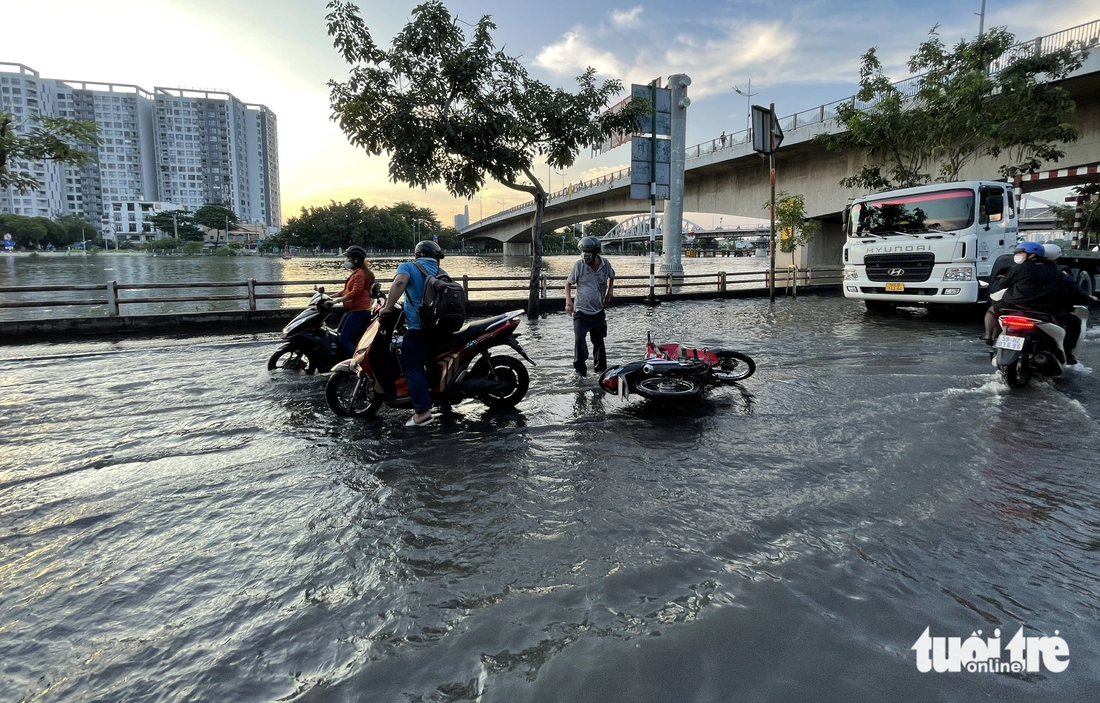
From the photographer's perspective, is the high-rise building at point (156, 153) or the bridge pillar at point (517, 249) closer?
the bridge pillar at point (517, 249)

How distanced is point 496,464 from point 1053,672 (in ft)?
10.2

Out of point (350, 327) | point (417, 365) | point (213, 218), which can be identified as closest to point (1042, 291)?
point (417, 365)

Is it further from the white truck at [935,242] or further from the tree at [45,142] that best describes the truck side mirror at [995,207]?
the tree at [45,142]

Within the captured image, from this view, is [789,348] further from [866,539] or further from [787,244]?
[787,244]

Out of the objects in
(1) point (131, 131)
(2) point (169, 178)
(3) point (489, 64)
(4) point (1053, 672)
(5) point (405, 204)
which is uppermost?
(1) point (131, 131)

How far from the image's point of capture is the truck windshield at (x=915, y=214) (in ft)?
37.7

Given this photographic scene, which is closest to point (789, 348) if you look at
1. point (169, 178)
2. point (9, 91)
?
point (9, 91)

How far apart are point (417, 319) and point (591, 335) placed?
2.51m

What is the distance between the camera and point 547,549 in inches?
120

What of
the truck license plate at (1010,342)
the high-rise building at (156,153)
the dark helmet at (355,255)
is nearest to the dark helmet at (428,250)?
the dark helmet at (355,255)

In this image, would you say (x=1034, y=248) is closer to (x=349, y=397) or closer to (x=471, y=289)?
(x=349, y=397)

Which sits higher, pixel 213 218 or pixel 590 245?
pixel 213 218

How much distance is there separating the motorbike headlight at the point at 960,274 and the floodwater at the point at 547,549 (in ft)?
20.9

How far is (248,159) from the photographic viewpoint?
176250 mm
